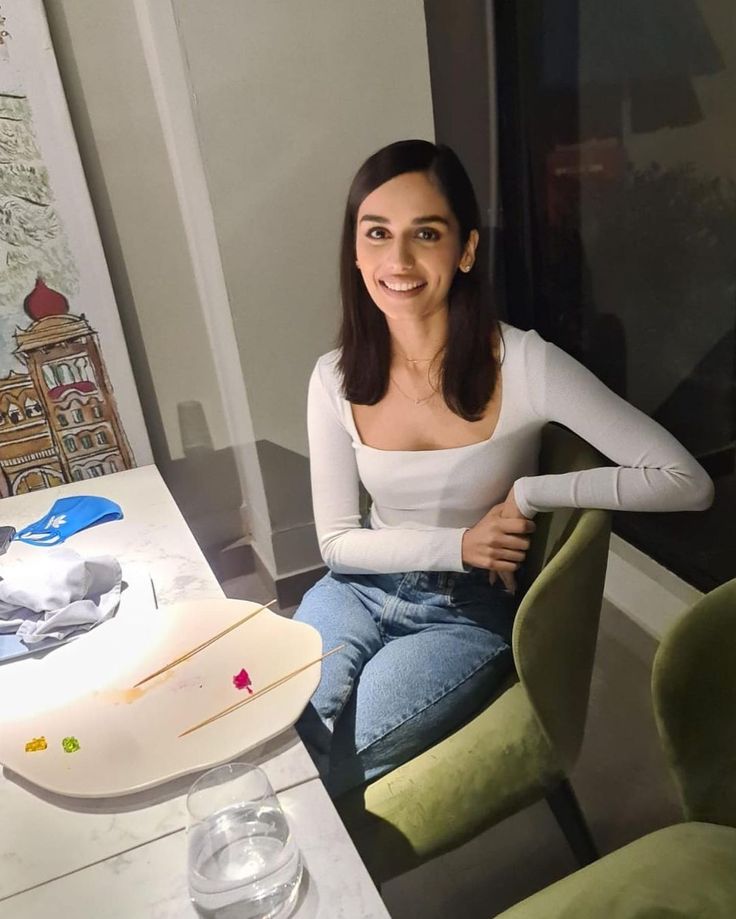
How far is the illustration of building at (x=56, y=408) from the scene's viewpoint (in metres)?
1.43

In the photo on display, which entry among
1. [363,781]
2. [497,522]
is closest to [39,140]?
[497,522]

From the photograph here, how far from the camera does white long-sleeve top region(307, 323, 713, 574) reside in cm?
91

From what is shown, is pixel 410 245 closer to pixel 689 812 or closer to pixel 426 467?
pixel 426 467

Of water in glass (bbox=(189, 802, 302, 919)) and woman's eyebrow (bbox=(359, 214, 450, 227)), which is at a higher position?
woman's eyebrow (bbox=(359, 214, 450, 227))

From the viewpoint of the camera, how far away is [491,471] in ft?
3.36

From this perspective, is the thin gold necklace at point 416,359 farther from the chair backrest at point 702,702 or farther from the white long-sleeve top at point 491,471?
the chair backrest at point 702,702

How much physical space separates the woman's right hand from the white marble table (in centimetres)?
38

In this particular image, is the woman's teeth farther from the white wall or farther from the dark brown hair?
the white wall

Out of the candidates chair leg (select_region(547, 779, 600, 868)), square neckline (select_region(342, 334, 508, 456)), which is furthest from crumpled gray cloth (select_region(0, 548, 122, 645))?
chair leg (select_region(547, 779, 600, 868))

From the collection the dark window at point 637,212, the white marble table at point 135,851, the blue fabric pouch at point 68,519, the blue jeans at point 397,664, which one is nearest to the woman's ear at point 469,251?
the dark window at point 637,212

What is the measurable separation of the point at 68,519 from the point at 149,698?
23.3 inches

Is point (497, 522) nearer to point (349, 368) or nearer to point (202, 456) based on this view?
point (349, 368)

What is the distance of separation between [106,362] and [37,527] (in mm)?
368

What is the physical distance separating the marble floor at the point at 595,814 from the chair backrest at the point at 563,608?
212 mm
